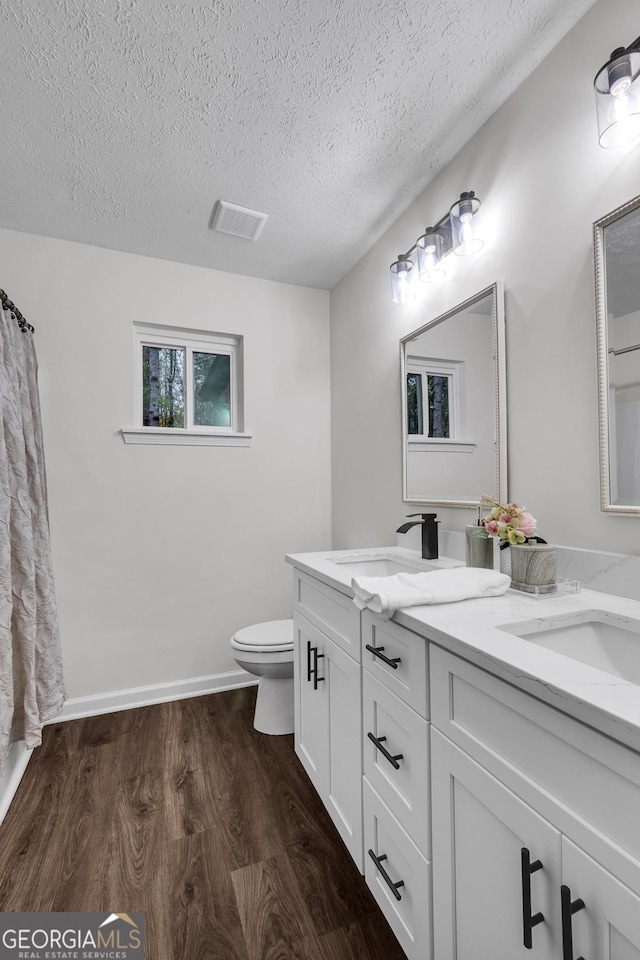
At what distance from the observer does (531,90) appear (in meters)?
1.35

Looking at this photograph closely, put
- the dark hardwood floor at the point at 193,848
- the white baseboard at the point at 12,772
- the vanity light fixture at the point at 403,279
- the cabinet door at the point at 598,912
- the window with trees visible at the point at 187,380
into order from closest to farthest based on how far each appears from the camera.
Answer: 1. the cabinet door at the point at 598,912
2. the dark hardwood floor at the point at 193,848
3. the white baseboard at the point at 12,772
4. the vanity light fixture at the point at 403,279
5. the window with trees visible at the point at 187,380

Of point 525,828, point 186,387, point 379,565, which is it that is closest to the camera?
point 525,828

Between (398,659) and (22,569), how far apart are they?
4.69 feet

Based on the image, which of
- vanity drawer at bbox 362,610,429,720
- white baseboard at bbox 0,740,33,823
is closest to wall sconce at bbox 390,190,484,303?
vanity drawer at bbox 362,610,429,720

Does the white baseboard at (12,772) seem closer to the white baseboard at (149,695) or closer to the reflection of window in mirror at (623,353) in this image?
the white baseboard at (149,695)

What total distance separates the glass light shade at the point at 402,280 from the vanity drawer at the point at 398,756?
1.53 meters

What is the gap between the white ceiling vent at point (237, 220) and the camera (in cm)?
197

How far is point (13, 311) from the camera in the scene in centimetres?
176

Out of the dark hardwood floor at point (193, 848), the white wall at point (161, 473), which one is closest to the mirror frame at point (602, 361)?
the dark hardwood floor at point (193, 848)

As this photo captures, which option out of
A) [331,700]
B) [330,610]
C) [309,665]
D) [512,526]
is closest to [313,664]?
[309,665]

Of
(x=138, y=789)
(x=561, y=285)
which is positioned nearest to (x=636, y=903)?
(x=561, y=285)

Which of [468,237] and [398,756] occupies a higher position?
[468,237]

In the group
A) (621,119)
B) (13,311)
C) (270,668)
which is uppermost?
(621,119)

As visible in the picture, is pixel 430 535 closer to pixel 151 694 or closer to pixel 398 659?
pixel 398 659
